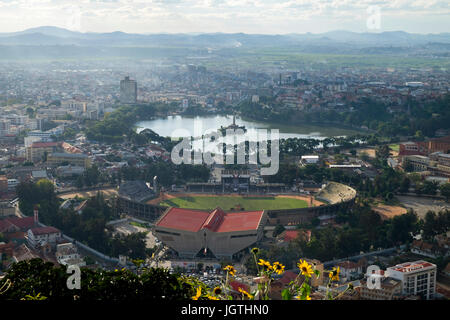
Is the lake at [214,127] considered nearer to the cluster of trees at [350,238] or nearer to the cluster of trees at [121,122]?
the cluster of trees at [121,122]

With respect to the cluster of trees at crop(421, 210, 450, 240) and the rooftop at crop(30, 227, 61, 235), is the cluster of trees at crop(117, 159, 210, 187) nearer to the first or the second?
the rooftop at crop(30, 227, 61, 235)

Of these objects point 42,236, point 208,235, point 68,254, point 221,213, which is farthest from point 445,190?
point 42,236

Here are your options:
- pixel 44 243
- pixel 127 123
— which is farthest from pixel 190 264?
pixel 127 123

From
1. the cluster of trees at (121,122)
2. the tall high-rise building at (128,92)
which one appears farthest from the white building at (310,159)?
the tall high-rise building at (128,92)

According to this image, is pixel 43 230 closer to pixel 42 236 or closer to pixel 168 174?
pixel 42 236

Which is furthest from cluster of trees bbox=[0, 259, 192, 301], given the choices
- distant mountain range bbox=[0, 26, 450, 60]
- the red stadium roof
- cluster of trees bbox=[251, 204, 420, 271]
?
distant mountain range bbox=[0, 26, 450, 60]

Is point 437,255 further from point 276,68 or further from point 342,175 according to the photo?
point 276,68
